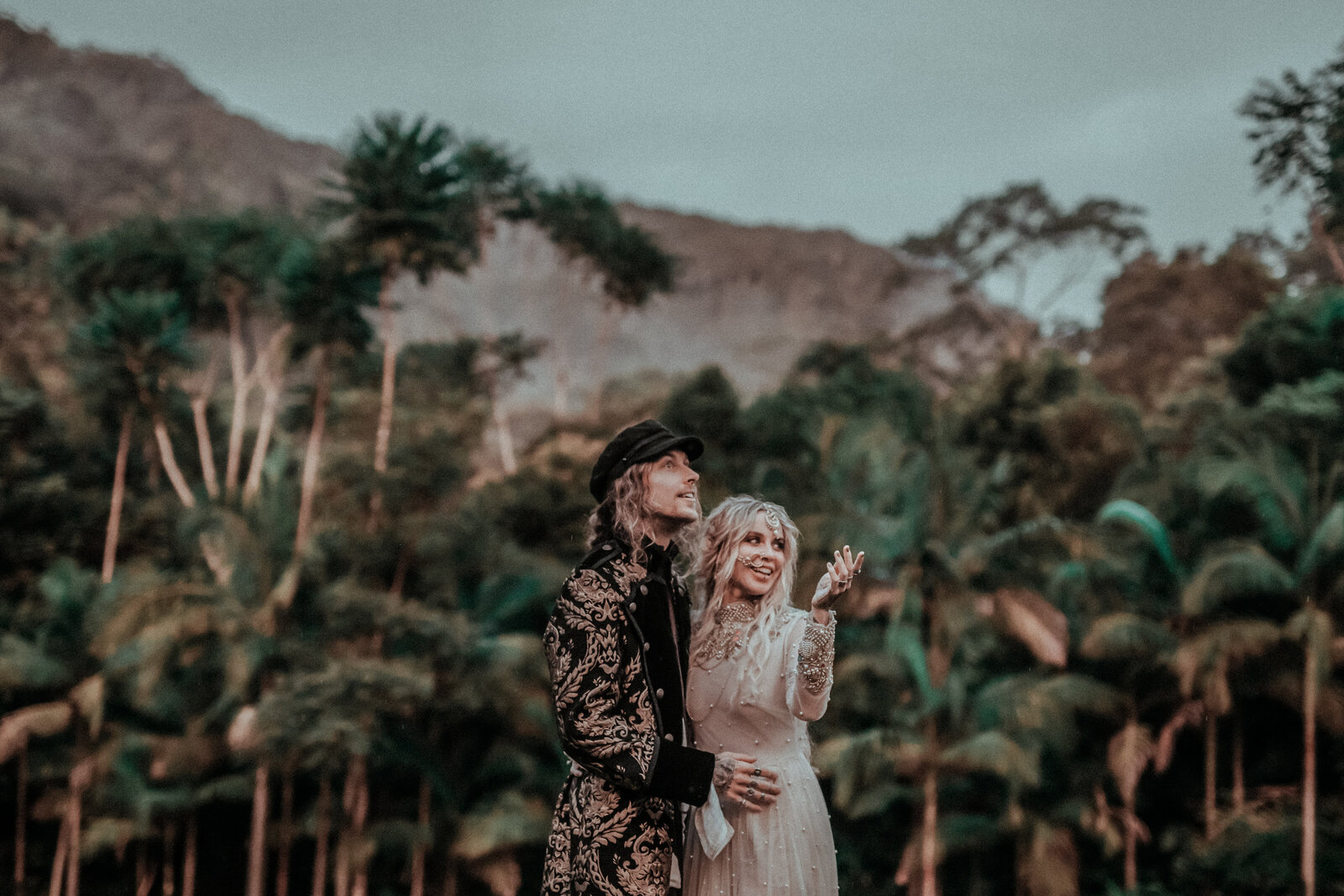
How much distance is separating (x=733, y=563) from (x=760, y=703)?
1.19 feet

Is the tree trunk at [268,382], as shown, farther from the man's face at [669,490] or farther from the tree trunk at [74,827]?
the man's face at [669,490]

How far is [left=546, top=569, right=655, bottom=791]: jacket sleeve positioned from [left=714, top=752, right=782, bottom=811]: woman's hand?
9.1 inches

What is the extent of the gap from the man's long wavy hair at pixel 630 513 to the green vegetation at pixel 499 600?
1227 cm

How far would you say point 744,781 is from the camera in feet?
9.33

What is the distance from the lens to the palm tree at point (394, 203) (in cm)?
1900

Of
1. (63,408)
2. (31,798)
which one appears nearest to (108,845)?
(31,798)

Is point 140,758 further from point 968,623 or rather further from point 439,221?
point 968,623

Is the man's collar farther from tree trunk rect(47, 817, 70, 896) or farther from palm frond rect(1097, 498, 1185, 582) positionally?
tree trunk rect(47, 817, 70, 896)

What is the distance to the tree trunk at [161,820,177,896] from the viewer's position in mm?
19562

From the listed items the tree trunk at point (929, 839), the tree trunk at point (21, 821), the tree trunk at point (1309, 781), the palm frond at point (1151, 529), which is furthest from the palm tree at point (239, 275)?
the tree trunk at point (1309, 781)

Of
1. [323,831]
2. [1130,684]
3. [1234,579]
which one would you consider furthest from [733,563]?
[323,831]

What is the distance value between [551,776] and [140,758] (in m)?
6.49

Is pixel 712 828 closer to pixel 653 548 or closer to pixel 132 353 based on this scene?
pixel 653 548

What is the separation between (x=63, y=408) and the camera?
72.9 feet
